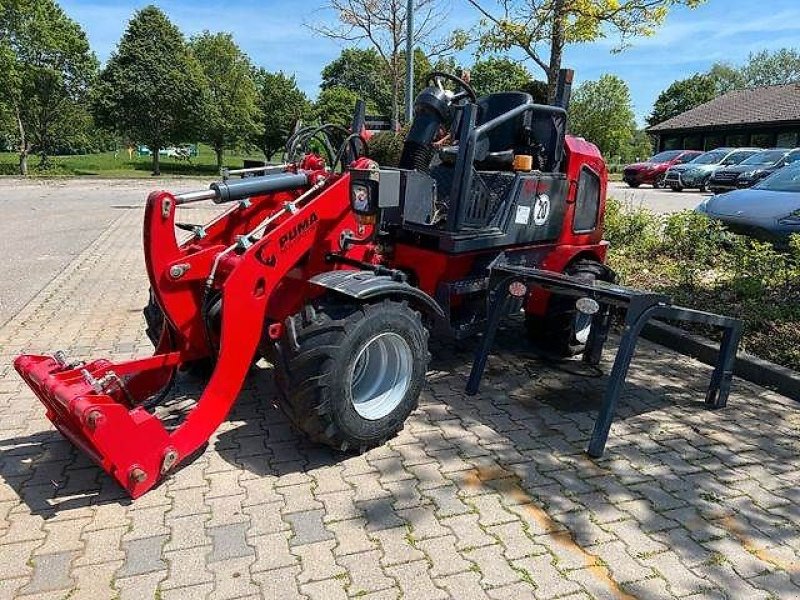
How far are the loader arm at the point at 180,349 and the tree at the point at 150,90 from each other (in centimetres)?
3425

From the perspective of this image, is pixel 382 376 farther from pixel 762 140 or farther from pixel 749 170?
pixel 762 140

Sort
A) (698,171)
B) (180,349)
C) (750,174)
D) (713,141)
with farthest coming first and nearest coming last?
1. (713,141)
2. (698,171)
3. (750,174)
4. (180,349)

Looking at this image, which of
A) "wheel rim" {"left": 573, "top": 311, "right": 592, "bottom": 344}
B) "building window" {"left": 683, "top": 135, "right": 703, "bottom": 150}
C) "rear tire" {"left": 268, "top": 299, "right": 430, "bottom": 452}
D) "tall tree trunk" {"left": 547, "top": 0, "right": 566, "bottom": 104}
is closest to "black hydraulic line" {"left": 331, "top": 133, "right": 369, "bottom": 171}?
"rear tire" {"left": 268, "top": 299, "right": 430, "bottom": 452}

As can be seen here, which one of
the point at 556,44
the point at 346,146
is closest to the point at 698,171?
the point at 556,44

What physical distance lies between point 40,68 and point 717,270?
32.9m

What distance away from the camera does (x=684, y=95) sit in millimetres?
65875

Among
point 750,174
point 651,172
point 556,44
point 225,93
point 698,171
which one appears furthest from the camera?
point 225,93

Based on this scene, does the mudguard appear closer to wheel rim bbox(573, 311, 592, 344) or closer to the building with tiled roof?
wheel rim bbox(573, 311, 592, 344)

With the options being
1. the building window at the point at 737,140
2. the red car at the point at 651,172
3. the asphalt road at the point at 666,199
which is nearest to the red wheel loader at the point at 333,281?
the asphalt road at the point at 666,199

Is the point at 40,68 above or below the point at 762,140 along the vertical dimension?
below

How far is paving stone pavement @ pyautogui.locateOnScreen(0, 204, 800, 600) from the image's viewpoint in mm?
2781

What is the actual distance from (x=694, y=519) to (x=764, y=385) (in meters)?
2.22

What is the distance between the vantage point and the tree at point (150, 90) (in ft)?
115

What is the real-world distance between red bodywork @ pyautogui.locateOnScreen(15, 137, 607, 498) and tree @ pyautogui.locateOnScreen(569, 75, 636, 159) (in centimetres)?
4653
